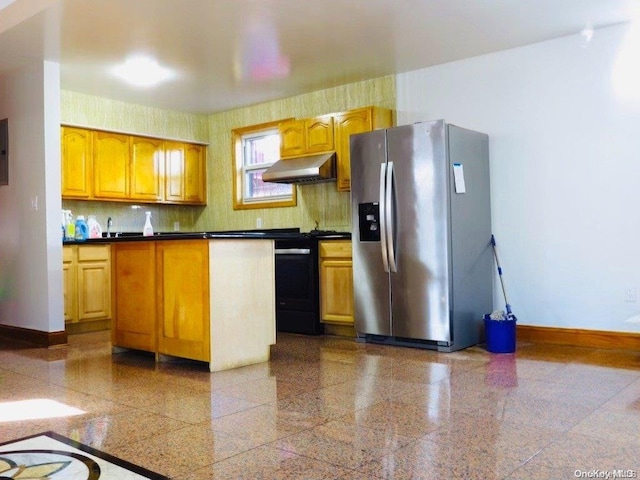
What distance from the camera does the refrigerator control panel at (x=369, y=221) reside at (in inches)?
182

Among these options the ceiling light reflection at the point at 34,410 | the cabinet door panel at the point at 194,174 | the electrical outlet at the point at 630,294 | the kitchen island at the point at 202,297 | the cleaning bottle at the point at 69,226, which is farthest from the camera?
the cabinet door panel at the point at 194,174

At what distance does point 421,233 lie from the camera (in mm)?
4383

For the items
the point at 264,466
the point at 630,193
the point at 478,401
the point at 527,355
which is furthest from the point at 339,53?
the point at 264,466

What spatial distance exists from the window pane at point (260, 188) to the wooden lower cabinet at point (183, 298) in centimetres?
265

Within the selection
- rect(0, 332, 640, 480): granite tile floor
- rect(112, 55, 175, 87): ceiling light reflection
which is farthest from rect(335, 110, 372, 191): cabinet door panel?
rect(0, 332, 640, 480): granite tile floor

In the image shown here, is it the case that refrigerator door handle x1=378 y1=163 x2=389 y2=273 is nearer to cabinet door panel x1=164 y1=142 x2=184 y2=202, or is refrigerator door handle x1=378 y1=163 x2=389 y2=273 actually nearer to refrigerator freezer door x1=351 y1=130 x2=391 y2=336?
refrigerator freezer door x1=351 y1=130 x2=391 y2=336

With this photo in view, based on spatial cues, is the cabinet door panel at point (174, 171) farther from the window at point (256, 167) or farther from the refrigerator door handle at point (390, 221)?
the refrigerator door handle at point (390, 221)

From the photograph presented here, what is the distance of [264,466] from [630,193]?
3.48 m

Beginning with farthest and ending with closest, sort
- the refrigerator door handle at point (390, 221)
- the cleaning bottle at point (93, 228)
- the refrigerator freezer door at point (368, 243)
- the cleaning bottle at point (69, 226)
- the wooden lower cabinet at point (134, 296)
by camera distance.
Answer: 1. the cleaning bottle at point (93, 228)
2. the cleaning bottle at point (69, 226)
3. the refrigerator freezer door at point (368, 243)
4. the refrigerator door handle at point (390, 221)
5. the wooden lower cabinet at point (134, 296)

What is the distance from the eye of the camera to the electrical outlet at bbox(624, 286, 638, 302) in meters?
4.25

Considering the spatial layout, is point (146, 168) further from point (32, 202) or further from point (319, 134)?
point (319, 134)

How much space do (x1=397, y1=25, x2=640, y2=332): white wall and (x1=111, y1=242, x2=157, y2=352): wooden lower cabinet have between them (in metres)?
2.79

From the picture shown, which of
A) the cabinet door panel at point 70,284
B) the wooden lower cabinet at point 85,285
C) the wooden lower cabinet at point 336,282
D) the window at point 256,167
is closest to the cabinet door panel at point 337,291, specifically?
the wooden lower cabinet at point 336,282

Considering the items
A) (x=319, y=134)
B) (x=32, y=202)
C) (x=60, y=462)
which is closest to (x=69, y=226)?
(x=32, y=202)
